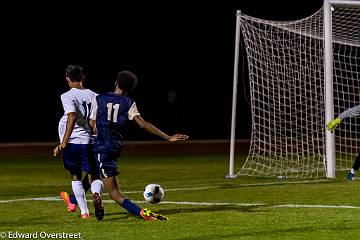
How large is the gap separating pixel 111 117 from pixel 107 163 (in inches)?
→ 20.0

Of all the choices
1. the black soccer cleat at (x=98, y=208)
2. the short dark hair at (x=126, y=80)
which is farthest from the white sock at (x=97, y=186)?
the short dark hair at (x=126, y=80)

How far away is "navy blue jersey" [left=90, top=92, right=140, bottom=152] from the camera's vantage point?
32.2 ft

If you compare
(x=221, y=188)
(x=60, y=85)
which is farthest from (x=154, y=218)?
(x=60, y=85)

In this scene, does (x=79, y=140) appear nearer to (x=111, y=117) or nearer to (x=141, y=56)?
(x=111, y=117)

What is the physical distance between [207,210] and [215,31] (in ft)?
88.5

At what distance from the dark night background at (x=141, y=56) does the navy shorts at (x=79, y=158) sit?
20197 millimetres

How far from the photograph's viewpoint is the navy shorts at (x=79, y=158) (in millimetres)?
10289

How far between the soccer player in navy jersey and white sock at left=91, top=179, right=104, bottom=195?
0.08 metres

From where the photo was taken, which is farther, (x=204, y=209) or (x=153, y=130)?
(x=204, y=209)

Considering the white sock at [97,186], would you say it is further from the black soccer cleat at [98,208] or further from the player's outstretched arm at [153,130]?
the player's outstretched arm at [153,130]

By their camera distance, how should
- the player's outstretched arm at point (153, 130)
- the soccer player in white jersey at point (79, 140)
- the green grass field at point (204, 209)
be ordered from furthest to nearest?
the soccer player in white jersey at point (79, 140) → the player's outstretched arm at point (153, 130) → the green grass field at point (204, 209)

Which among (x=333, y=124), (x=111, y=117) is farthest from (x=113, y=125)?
(x=333, y=124)

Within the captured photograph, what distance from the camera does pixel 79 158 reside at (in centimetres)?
1038

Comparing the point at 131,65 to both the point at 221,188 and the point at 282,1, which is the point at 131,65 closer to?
the point at 282,1
